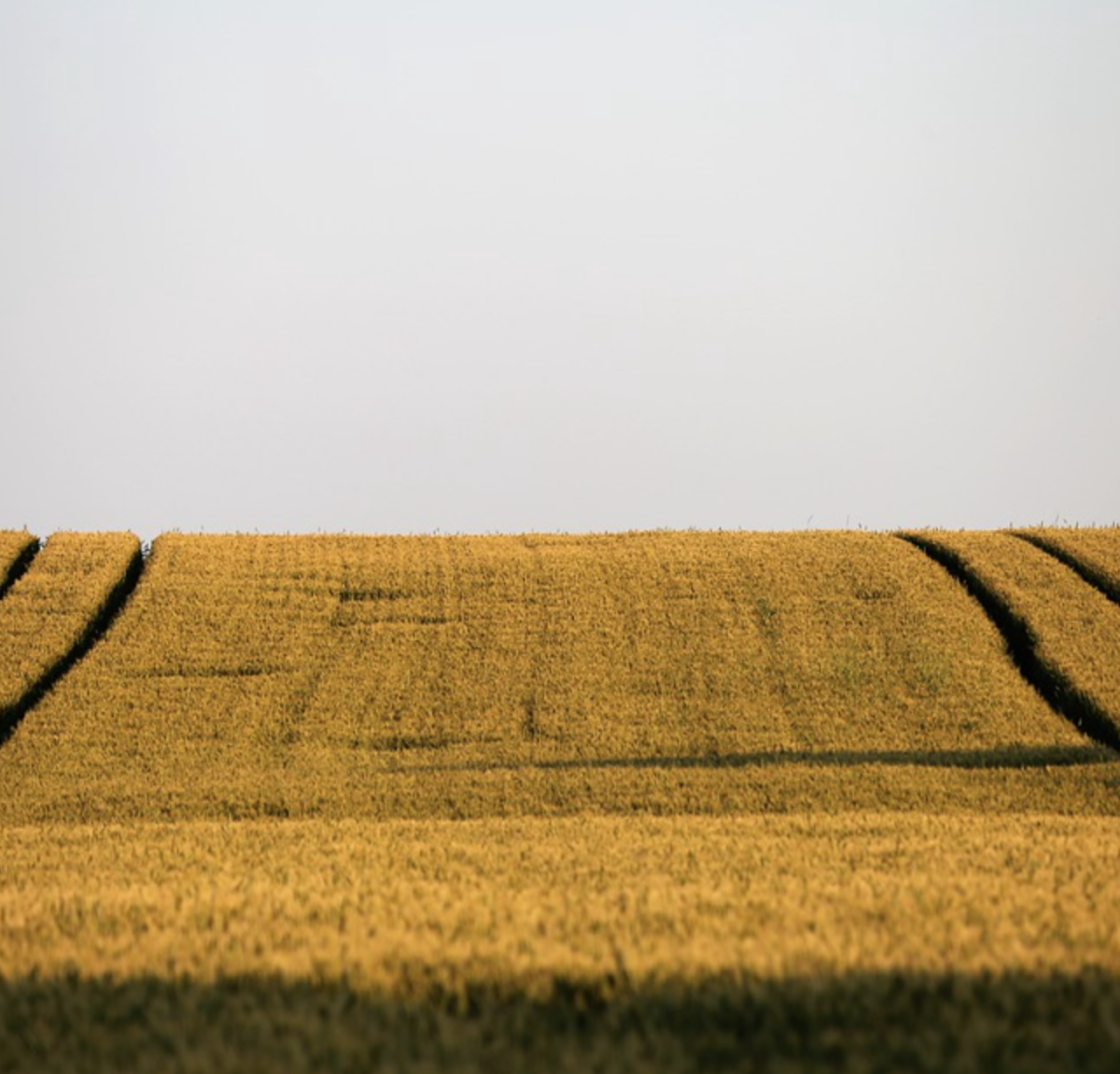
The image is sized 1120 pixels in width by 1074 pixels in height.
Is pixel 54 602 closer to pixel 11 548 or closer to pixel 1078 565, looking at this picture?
pixel 11 548

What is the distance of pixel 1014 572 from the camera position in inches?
1670

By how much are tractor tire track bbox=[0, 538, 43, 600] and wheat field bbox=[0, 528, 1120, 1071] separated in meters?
0.40

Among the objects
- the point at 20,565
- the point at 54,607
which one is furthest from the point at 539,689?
the point at 20,565

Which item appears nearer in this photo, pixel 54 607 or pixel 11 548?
pixel 54 607

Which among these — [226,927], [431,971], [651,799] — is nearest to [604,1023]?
[431,971]

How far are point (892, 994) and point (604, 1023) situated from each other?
5.19 ft

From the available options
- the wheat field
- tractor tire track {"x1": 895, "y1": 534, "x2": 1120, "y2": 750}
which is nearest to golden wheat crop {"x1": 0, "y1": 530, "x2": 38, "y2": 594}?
the wheat field

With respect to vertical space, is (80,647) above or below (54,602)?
below

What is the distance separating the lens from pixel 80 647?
3747cm

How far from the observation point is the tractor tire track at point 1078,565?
41469 mm

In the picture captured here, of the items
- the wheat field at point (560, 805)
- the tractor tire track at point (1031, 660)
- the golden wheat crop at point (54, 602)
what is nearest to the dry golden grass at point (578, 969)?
the wheat field at point (560, 805)

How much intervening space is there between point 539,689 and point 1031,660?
12.9 metres

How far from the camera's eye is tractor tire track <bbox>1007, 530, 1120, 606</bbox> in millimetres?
41469

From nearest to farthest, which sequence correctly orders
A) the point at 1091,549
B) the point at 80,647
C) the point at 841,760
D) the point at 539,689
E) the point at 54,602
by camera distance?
the point at 841,760 → the point at 539,689 → the point at 80,647 → the point at 54,602 → the point at 1091,549
